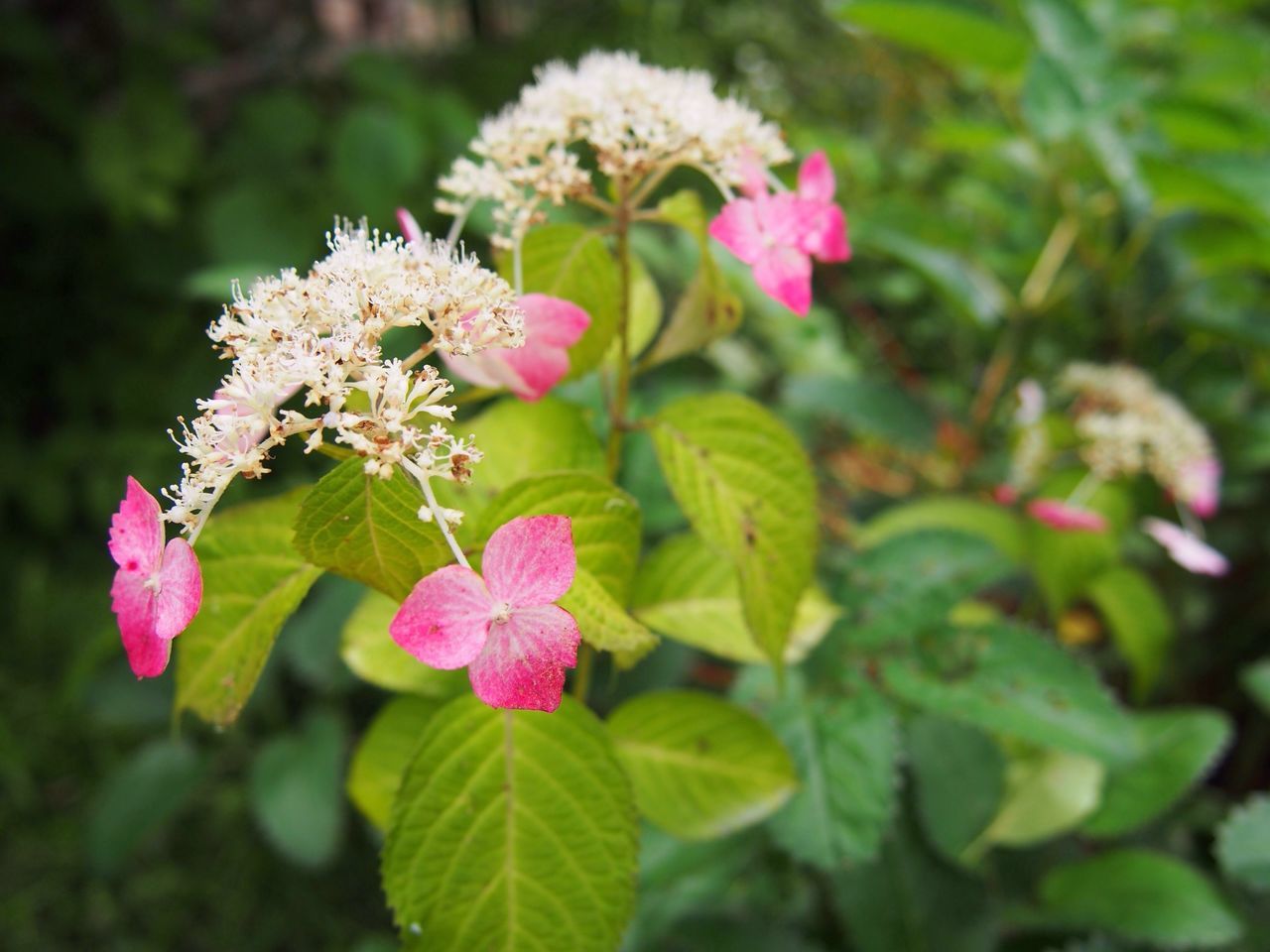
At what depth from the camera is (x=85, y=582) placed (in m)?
1.81

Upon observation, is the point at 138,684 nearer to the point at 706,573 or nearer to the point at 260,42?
the point at 706,573

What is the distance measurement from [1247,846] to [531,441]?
70 centimetres

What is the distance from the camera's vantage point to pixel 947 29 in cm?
107

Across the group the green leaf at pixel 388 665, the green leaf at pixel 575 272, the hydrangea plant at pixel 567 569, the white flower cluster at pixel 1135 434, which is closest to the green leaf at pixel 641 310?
the hydrangea plant at pixel 567 569

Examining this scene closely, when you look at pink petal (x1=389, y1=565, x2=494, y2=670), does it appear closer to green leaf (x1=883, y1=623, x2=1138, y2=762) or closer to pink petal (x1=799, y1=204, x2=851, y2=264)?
pink petal (x1=799, y1=204, x2=851, y2=264)

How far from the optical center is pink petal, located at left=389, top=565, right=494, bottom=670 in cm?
34

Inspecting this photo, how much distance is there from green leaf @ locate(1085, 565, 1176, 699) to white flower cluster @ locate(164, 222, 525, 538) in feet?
2.83

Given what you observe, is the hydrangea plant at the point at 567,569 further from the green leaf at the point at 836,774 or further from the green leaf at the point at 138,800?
the green leaf at the point at 138,800

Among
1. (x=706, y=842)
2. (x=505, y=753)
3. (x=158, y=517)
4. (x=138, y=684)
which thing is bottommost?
(x=138, y=684)

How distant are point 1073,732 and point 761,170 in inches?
18.5

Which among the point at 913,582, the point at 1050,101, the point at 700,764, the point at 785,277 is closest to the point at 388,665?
the point at 700,764

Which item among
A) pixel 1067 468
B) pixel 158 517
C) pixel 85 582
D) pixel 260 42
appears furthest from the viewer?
pixel 260 42

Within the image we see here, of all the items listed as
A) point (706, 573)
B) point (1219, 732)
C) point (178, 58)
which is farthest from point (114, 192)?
point (1219, 732)

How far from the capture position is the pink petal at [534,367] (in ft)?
1.53
